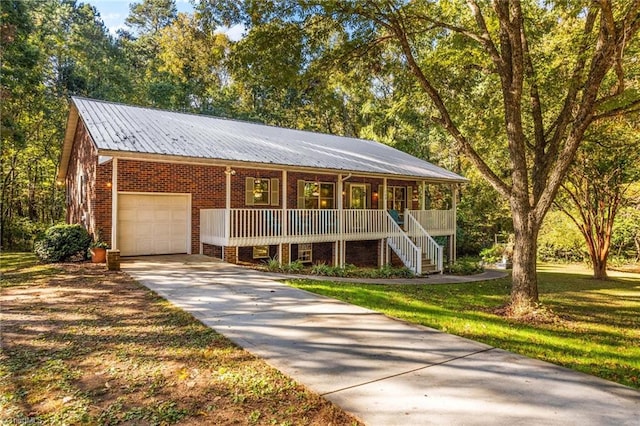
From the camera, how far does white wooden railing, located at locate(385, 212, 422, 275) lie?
14.8 meters

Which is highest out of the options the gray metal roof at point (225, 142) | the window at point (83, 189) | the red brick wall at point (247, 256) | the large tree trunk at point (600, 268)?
the gray metal roof at point (225, 142)

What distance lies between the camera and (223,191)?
14.8 metres

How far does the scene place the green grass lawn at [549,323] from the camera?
4977mm

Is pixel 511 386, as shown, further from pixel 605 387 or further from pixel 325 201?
pixel 325 201

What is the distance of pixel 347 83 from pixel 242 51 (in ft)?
10.9

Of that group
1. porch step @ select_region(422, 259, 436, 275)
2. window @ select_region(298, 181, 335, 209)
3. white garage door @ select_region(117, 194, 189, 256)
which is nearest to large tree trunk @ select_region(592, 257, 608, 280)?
porch step @ select_region(422, 259, 436, 275)

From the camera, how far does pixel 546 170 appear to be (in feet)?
27.3

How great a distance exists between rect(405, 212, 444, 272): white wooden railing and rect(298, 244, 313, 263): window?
4246mm

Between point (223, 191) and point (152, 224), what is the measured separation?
273cm

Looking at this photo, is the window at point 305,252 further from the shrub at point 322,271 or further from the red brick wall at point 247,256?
the shrub at point 322,271

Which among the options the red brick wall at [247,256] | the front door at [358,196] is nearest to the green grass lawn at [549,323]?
the red brick wall at [247,256]

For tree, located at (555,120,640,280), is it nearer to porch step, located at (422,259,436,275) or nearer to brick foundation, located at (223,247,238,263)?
porch step, located at (422,259,436,275)

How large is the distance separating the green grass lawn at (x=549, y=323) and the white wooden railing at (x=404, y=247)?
2444 millimetres

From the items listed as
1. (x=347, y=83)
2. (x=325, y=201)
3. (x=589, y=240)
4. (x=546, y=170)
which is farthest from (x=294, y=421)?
(x=589, y=240)
